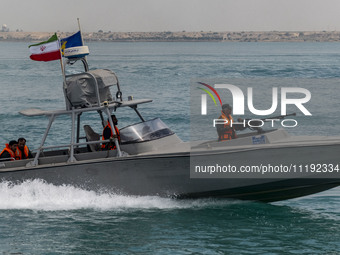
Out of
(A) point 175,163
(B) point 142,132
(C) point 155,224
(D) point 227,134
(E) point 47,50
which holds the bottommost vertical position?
(C) point 155,224

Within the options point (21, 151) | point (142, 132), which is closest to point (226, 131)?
point (142, 132)

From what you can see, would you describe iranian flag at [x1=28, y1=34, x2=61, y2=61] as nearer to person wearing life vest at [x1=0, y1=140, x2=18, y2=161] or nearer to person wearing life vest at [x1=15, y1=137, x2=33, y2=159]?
person wearing life vest at [x1=15, y1=137, x2=33, y2=159]

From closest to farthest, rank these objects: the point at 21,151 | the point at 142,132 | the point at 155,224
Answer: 1. the point at 155,224
2. the point at 142,132
3. the point at 21,151

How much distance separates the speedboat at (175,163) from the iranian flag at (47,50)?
498mm

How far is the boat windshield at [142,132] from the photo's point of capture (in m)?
12.7

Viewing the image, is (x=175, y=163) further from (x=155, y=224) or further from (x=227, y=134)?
(x=227, y=134)

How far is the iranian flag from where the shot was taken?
12633 millimetres

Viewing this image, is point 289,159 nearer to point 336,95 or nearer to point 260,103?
point 260,103

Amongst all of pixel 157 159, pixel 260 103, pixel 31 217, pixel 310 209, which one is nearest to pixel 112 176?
pixel 157 159

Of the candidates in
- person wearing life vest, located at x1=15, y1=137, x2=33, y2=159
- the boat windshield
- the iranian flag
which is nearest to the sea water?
person wearing life vest, located at x1=15, y1=137, x2=33, y2=159

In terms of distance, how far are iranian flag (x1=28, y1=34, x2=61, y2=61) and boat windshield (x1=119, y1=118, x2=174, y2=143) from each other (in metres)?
2.12

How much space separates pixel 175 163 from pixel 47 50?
11.7ft

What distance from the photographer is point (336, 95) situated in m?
37.0

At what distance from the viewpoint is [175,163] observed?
12.2 meters
